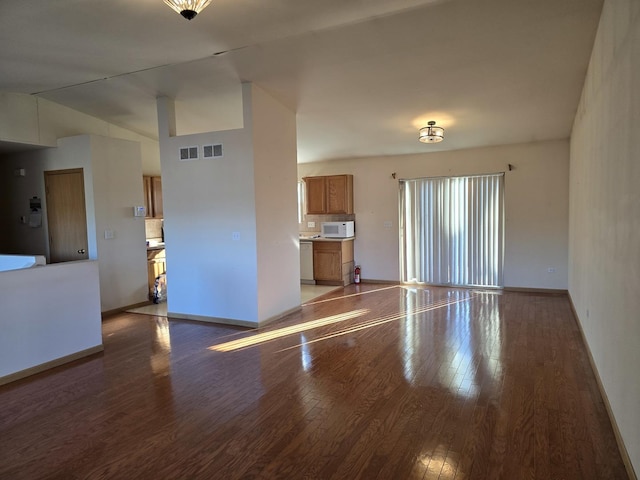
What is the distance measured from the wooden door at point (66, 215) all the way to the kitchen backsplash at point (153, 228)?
1.59m

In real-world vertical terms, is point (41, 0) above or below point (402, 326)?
above

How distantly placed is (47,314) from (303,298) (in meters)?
3.56

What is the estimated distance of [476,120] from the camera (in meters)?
5.44

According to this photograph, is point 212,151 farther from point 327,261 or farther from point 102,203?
point 327,261

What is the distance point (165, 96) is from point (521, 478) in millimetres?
5185

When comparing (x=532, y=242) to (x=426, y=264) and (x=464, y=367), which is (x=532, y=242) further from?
(x=464, y=367)

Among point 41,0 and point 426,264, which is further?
point 426,264

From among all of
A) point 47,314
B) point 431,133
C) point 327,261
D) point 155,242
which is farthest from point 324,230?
point 47,314

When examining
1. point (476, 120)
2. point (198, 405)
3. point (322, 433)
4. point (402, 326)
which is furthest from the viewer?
point (476, 120)

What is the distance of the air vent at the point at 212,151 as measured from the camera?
4754mm

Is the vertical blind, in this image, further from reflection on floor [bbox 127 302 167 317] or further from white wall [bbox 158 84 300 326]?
reflection on floor [bbox 127 302 167 317]

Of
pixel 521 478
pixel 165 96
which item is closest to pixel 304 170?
pixel 165 96

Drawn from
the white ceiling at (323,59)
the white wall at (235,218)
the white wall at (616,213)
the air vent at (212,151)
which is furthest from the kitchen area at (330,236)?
the white wall at (616,213)

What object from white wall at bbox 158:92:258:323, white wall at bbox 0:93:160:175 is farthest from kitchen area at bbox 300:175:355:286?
white wall at bbox 0:93:160:175
